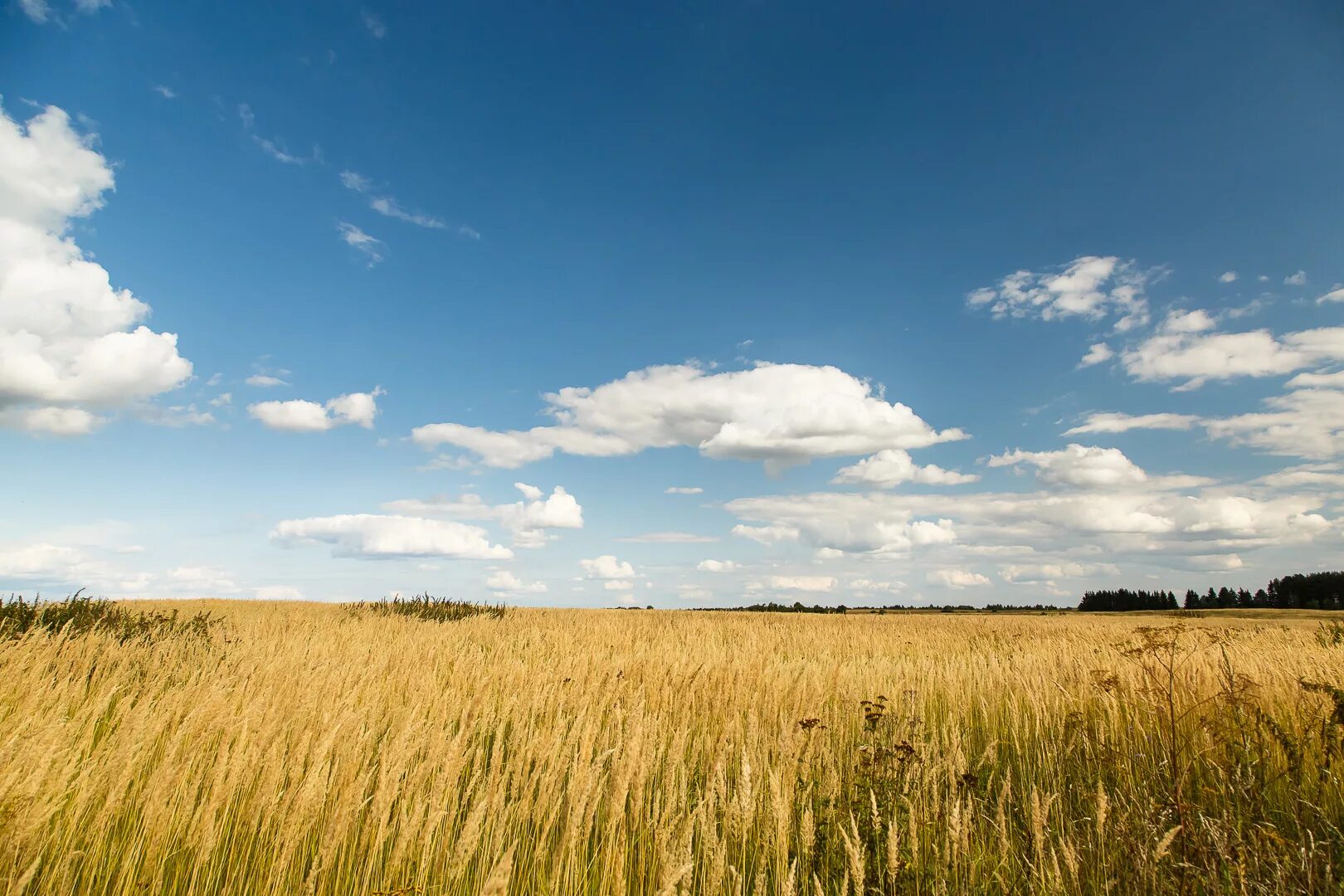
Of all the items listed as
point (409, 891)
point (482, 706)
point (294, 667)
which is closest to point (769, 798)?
point (409, 891)

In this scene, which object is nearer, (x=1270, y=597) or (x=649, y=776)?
(x=649, y=776)

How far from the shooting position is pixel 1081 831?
3.89m

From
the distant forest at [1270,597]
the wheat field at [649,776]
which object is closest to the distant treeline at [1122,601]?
the distant forest at [1270,597]

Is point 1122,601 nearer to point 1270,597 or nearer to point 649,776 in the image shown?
point 1270,597

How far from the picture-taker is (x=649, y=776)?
4.04 meters

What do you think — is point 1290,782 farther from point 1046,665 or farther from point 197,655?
point 197,655

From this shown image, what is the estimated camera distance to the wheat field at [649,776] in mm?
2537

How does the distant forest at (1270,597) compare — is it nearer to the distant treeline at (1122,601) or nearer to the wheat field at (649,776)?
the distant treeline at (1122,601)

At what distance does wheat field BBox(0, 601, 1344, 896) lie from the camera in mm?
2537

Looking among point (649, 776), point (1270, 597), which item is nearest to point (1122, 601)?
point (1270, 597)

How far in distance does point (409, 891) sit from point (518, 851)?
850 millimetres

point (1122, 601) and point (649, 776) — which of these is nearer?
point (649, 776)

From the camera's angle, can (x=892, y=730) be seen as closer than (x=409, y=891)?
No

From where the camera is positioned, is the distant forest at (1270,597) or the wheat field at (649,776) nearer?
the wheat field at (649,776)
